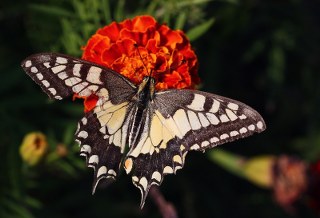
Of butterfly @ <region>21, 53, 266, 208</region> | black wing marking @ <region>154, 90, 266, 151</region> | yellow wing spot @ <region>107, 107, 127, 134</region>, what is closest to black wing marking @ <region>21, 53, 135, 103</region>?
butterfly @ <region>21, 53, 266, 208</region>

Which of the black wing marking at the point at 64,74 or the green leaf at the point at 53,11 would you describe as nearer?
the black wing marking at the point at 64,74

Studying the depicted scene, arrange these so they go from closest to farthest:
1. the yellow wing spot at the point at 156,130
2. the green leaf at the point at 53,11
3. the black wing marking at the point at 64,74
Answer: the black wing marking at the point at 64,74 → the yellow wing spot at the point at 156,130 → the green leaf at the point at 53,11

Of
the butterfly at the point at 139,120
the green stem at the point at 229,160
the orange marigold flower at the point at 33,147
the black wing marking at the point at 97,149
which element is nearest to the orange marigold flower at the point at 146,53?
the butterfly at the point at 139,120

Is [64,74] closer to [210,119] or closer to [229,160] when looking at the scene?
[210,119]

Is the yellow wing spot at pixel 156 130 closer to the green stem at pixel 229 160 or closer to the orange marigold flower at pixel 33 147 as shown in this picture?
the orange marigold flower at pixel 33 147

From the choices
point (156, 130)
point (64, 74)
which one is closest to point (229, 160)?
point (156, 130)

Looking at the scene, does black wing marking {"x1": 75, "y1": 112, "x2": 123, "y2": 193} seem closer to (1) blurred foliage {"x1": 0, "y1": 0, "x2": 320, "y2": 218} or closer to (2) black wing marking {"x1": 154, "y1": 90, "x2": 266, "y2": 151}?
(2) black wing marking {"x1": 154, "y1": 90, "x2": 266, "y2": 151}

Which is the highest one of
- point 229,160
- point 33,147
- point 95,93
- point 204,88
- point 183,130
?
point 95,93
